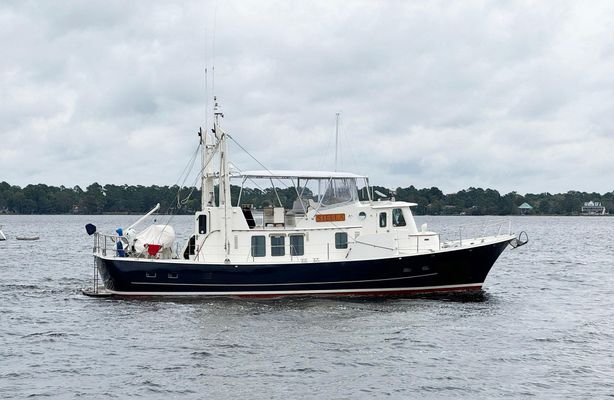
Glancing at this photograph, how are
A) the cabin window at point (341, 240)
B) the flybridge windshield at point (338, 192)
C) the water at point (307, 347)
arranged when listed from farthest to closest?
1. the flybridge windshield at point (338, 192)
2. the cabin window at point (341, 240)
3. the water at point (307, 347)

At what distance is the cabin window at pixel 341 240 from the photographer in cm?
3406

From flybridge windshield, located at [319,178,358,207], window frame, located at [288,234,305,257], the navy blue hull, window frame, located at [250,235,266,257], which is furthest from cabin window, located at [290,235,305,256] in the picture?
flybridge windshield, located at [319,178,358,207]

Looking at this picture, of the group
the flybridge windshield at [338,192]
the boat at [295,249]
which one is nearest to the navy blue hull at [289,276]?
the boat at [295,249]

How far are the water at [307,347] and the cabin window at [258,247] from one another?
2.00 meters

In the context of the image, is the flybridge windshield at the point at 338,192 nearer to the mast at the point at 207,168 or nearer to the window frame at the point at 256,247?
the window frame at the point at 256,247

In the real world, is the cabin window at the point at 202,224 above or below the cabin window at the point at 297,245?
above

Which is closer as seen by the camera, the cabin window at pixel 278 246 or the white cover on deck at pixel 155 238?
the cabin window at pixel 278 246

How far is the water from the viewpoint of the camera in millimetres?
21156

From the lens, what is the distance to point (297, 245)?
1331 inches

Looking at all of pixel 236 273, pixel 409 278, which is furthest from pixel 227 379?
pixel 409 278

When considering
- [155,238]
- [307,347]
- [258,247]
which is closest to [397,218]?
[258,247]

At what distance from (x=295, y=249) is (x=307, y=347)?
9127 millimetres

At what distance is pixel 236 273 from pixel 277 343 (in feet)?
26.2

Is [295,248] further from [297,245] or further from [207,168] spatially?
[207,168]
